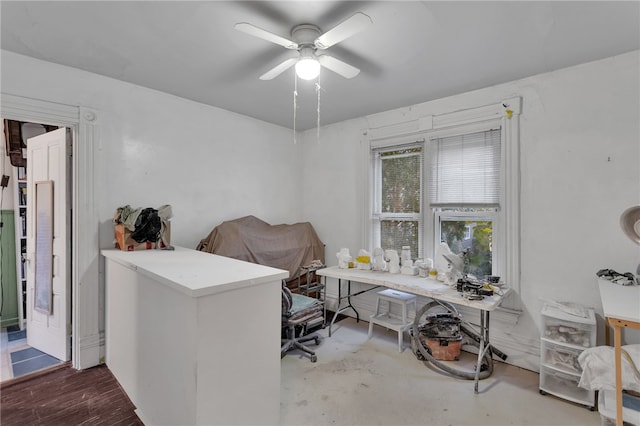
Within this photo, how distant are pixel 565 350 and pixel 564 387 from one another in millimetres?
293

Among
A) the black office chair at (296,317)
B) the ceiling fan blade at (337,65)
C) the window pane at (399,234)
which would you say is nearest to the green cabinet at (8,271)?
the black office chair at (296,317)

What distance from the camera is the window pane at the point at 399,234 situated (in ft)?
11.7

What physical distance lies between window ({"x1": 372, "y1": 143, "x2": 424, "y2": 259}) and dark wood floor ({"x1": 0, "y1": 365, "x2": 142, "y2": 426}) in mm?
2981

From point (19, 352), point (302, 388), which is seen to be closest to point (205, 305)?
point (302, 388)

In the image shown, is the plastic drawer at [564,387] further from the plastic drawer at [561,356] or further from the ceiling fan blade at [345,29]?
the ceiling fan blade at [345,29]

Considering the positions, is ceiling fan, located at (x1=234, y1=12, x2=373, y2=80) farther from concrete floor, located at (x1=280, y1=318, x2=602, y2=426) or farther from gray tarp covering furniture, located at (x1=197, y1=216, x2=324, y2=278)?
concrete floor, located at (x1=280, y1=318, x2=602, y2=426)

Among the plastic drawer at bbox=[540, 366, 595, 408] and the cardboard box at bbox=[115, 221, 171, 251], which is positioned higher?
the cardboard box at bbox=[115, 221, 171, 251]

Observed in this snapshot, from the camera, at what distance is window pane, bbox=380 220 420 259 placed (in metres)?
3.58

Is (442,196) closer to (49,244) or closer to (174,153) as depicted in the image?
(174,153)

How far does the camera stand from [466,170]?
3.16 meters

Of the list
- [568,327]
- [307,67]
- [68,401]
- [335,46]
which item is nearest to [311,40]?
[307,67]

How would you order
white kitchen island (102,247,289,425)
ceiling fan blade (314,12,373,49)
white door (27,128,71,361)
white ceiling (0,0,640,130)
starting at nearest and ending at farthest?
white kitchen island (102,247,289,425)
ceiling fan blade (314,12,373,49)
white ceiling (0,0,640,130)
white door (27,128,71,361)

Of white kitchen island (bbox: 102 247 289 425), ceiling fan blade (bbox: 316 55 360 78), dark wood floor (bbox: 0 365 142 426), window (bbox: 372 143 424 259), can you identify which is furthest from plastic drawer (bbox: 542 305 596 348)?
dark wood floor (bbox: 0 365 142 426)

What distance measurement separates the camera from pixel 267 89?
3.02 meters
